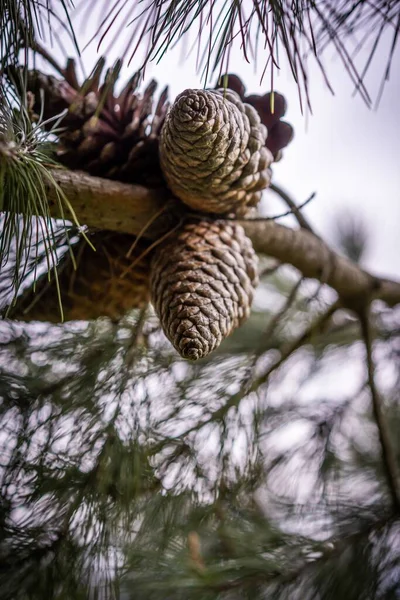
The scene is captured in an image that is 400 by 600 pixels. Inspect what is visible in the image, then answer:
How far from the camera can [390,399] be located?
1.39 m

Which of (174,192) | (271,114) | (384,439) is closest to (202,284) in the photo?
(174,192)

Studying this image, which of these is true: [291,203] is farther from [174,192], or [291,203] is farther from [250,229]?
[174,192]

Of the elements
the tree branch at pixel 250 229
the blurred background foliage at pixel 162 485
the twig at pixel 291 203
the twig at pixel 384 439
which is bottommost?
the blurred background foliage at pixel 162 485

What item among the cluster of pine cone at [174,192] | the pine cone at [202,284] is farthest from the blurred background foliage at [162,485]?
the pine cone at [202,284]

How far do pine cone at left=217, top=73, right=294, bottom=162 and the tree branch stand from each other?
4.8 inches

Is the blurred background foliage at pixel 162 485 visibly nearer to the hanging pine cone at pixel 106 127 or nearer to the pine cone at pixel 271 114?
the hanging pine cone at pixel 106 127

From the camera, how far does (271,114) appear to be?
82 centimetres

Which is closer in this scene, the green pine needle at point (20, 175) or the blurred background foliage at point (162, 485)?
the green pine needle at point (20, 175)

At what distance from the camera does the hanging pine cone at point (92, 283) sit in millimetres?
878

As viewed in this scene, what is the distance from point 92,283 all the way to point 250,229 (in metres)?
0.24

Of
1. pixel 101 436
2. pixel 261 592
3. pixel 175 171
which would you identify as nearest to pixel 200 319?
pixel 175 171

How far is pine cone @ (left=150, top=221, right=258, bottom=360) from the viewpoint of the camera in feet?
2.38

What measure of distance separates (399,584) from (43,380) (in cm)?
58

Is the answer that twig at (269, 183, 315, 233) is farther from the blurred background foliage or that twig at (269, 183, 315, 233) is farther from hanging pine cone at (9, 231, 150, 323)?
hanging pine cone at (9, 231, 150, 323)
